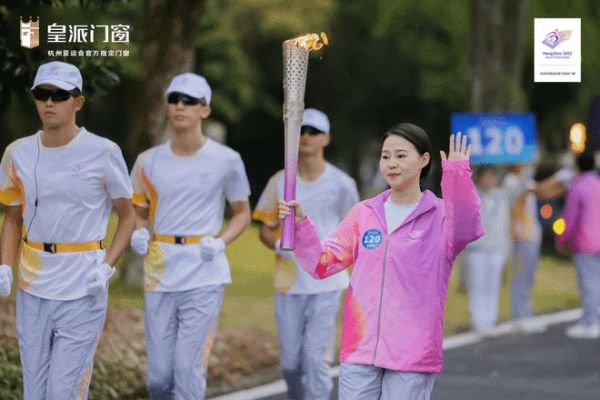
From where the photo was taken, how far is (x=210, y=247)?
7.86m

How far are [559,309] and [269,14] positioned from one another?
2223 cm

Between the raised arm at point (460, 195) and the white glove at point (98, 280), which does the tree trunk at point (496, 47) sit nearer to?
the white glove at point (98, 280)

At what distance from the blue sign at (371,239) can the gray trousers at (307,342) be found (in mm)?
2678

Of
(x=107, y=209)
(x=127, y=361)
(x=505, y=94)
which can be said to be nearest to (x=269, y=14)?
(x=505, y=94)

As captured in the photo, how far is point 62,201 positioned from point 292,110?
168 cm

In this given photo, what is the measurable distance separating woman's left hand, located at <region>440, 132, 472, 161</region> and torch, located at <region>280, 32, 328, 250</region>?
633mm

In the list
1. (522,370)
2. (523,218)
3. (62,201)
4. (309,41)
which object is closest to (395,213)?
(309,41)

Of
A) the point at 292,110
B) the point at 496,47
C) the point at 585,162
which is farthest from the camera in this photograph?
the point at 496,47

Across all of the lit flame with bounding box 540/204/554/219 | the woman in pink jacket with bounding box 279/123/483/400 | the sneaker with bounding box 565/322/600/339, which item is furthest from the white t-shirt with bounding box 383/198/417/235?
the lit flame with bounding box 540/204/554/219

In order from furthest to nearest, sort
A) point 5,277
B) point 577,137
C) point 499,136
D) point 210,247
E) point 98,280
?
1. point 499,136
2. point 577,137
3. point 210,247
4. point 5,277
5. point 98,280

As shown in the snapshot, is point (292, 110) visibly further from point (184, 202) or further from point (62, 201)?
point (184, 202)

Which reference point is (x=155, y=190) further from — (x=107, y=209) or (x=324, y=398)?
(x=324, y=398)

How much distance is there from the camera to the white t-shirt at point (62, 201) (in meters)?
7.02

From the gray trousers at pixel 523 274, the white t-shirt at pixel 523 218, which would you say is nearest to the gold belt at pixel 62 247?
the white t-shirt at pixel 523 218
